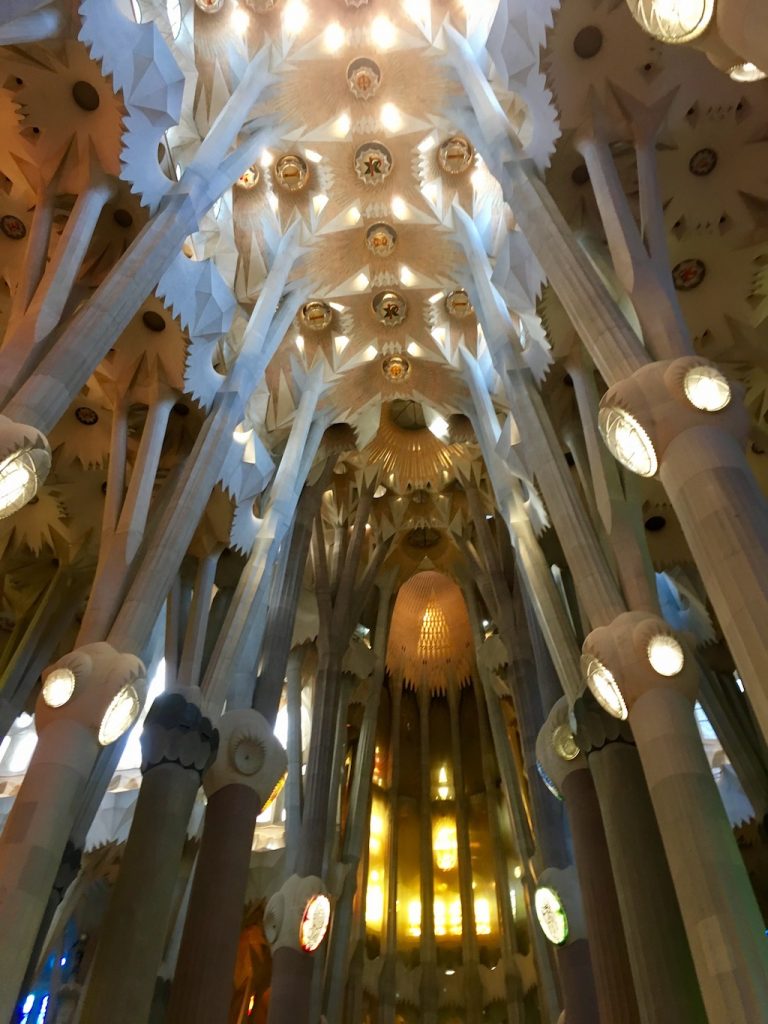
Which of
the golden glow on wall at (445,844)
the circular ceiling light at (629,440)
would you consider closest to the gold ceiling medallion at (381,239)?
the circular ceiling light at (629,440)

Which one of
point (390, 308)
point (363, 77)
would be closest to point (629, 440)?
point (363, 77)

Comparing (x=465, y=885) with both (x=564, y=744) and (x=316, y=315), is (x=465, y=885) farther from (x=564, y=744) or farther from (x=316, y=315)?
(x=316, y=315)

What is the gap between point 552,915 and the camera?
11664mm

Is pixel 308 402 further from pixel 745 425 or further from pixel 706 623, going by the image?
pixel 745 425

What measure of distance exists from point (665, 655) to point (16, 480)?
19.5ft

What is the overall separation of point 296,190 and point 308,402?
3936 mm

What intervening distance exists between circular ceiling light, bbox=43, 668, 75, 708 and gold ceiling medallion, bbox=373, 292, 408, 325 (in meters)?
11.1

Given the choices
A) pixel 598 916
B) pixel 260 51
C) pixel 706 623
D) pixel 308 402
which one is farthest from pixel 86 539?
pixel 706 623

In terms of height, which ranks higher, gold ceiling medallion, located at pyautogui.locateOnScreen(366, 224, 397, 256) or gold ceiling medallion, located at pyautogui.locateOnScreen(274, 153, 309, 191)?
gold ceiling medallion, located at pyautogui.locateOnScreen(366, 224, 397, 256)

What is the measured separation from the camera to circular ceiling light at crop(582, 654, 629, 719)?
25.8 feet

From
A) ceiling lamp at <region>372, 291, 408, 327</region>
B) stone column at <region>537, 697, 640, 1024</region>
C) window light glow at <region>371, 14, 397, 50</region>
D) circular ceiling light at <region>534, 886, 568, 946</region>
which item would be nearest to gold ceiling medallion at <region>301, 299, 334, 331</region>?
ceiling lamp at <region>372, 291, 408, 327</region>

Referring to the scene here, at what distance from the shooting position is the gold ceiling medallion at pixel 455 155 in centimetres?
1500

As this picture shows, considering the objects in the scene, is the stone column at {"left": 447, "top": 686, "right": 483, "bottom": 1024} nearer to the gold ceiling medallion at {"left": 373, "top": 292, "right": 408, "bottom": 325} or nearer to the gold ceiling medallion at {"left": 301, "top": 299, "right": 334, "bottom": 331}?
the gold ceiling medallion at {"left": 373, "top": 292, "right": 408, "bottom": 325}

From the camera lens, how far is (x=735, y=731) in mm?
14234
